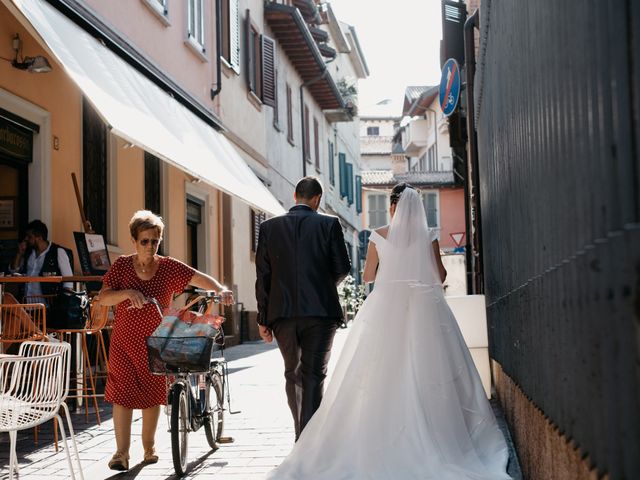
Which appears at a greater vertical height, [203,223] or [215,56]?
[215,56]

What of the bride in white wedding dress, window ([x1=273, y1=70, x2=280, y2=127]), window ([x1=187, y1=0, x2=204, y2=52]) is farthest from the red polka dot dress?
window ([x1=273, y1=70, x2=280, y2=127])

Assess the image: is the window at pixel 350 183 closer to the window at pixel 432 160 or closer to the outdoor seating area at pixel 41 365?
the window at pixel 432 160

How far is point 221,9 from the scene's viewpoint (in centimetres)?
1797

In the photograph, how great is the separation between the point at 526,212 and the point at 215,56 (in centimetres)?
1324

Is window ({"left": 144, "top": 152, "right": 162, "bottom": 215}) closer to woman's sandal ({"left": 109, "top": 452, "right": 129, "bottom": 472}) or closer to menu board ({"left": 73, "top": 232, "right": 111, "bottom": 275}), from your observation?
menu board ({"left": 73, "top": 232, "right": 111, "bottom": 275})

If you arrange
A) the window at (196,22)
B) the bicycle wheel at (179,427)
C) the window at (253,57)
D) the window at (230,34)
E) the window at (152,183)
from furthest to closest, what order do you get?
the window at (253,57)
the window at (230,34)
the window at (196,22)
the window at (152,183)
the bicycle wheel at (179,427)

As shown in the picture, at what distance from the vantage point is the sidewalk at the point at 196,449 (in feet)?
19.5

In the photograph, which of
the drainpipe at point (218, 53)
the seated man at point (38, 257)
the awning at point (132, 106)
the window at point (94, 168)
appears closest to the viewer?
the awning at point (132, 106)

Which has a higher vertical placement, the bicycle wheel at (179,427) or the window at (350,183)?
the window at (350,183)

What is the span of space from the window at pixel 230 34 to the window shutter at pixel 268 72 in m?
2.59

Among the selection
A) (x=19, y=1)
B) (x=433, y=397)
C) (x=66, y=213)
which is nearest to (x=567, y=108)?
(x=433, y=397)

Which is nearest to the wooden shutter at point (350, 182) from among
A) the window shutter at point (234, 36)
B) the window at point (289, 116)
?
the window at point (289, 116)

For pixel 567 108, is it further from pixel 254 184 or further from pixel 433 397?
pixel 254 184

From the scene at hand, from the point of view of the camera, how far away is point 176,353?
5.77 meters
